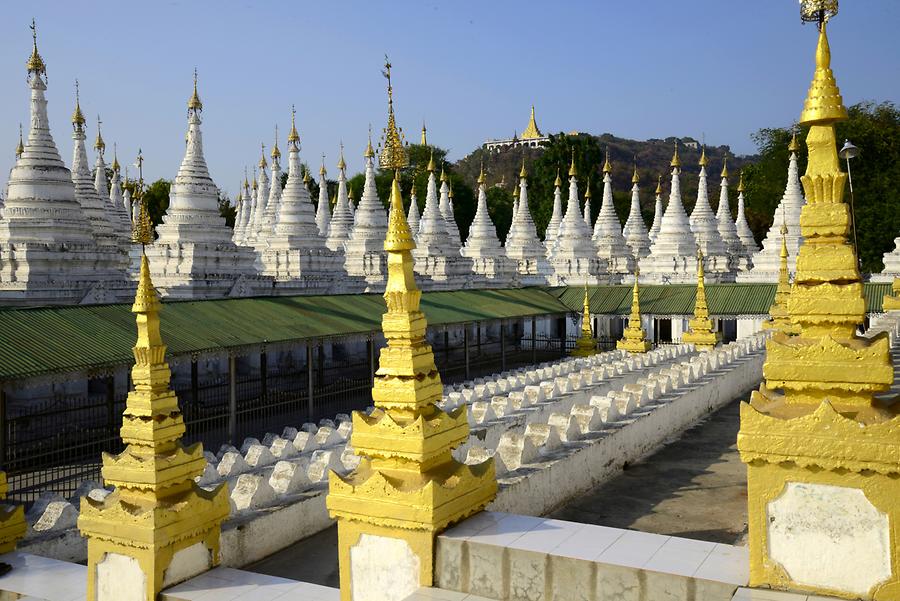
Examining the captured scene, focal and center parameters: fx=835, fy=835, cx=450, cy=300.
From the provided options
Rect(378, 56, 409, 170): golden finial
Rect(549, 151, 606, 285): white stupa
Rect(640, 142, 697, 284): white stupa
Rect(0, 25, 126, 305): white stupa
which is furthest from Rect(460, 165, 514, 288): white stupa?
Rect(378, 56, 409, 170): golden finial

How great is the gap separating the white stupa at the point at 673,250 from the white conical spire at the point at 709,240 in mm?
1054

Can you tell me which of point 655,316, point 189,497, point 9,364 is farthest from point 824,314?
point 655,316

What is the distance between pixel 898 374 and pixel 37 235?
24.4 metres

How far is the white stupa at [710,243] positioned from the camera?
48.8 m

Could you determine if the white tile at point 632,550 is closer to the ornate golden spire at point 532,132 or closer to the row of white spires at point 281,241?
the row of white spires at point 281,241

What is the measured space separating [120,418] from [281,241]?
18174mm

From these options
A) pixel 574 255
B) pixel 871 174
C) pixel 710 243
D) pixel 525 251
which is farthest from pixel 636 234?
pixel 871 174

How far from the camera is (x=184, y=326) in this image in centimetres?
2019

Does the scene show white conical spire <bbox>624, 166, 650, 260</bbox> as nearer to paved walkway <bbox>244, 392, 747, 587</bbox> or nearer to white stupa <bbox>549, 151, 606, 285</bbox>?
white stupa <bbox>549, 151, 606, 285</bbox>

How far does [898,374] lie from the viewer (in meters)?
13.2

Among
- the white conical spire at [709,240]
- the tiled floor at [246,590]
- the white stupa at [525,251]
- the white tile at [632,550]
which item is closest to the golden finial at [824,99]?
the white tile at [632,550]

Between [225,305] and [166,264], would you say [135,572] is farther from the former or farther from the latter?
[166,264]

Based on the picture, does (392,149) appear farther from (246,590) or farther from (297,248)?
(297,248)

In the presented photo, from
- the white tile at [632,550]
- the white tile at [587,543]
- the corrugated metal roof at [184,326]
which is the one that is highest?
the corrugated metal roof at [184,326]
